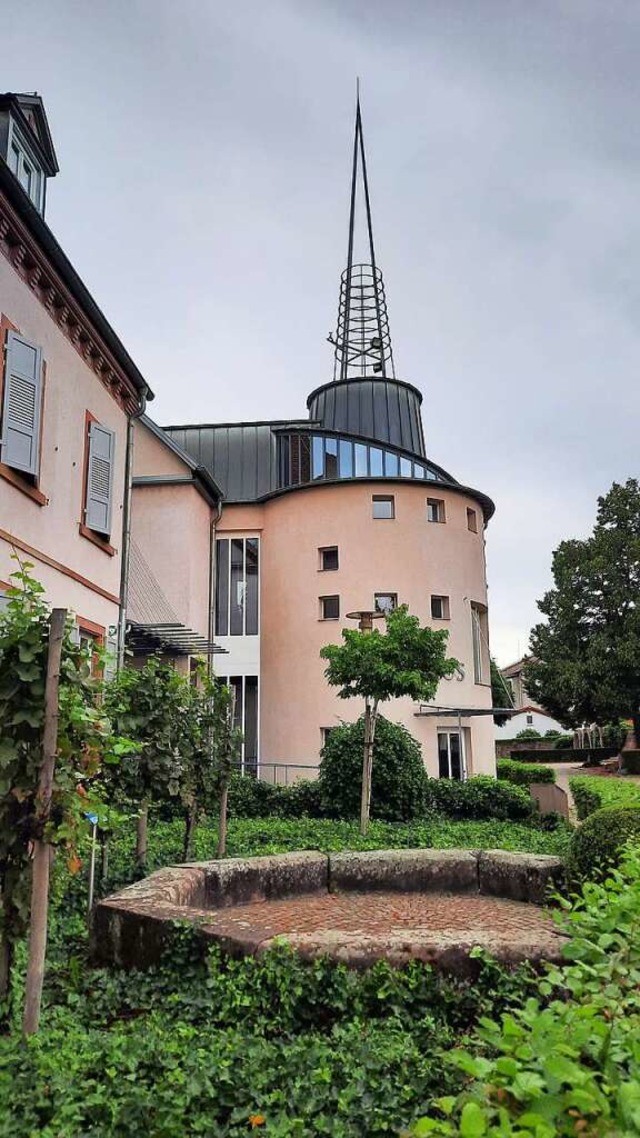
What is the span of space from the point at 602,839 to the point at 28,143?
40.5 ft

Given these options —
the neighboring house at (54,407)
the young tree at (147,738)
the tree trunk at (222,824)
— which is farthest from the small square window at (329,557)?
the young tree at (147,738)

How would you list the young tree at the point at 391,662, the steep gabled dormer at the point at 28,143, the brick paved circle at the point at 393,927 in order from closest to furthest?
the brick paved circle at the point at 393,927, the steep gabled dormer at the point at 28,143, the young tree at the point at 391,662

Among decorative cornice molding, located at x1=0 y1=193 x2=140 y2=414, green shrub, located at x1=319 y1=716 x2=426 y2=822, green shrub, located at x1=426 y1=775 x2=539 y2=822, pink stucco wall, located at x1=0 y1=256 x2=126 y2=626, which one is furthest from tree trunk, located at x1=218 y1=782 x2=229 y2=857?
green shrub, located at x1=426 y1=775 x2=539 y2=822

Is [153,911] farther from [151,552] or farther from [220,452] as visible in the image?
[220,452]

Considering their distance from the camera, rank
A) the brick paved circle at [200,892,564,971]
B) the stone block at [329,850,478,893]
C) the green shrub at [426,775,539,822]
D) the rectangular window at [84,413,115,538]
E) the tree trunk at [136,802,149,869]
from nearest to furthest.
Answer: the brick paved circle at [200,892,564,971], the stone block at [329,850,478,893], the tree trunk at [136,802,149,869], the rectangular window at [84,413,115,538], the green shrub at [426,775,539,822]

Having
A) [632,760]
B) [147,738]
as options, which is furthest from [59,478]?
[632,760]

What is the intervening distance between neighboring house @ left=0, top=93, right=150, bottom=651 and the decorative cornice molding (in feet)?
0.06

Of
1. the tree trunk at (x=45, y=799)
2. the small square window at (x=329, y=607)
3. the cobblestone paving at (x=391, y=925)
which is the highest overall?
the small square window at (x=329, y=607)

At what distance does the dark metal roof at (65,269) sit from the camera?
9633 millimetres

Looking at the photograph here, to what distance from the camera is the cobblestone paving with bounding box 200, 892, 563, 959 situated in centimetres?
483

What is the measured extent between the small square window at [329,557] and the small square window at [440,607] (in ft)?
9.19

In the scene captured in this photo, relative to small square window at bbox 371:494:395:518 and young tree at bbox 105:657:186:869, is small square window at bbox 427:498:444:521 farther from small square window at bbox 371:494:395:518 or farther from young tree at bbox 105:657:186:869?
young tree at bbox 105:657:186:869

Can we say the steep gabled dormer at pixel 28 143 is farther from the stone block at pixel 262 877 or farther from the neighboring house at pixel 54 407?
the stone block at pixel 262 877

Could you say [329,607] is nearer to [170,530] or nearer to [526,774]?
[170,530]
